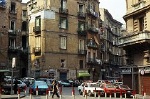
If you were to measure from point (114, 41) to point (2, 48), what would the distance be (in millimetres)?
38154

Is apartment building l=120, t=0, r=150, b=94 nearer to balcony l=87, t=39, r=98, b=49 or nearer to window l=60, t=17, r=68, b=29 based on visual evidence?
window l=60, t=17, r=68, b=29

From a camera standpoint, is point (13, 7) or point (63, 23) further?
point (13, 7)

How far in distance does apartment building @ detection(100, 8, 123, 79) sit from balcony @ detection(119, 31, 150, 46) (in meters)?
31.4

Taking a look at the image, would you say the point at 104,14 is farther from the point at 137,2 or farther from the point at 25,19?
the point at 137,2

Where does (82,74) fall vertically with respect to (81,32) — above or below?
below

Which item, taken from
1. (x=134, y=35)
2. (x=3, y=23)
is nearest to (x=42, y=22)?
(x=3, y=23)

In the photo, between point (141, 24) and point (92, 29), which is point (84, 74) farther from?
point (141, 24)

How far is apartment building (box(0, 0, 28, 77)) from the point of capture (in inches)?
2027

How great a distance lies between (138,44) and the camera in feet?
97.7

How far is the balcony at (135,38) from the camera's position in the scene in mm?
28453

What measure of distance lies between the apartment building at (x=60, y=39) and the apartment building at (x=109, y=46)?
10678 millimetres

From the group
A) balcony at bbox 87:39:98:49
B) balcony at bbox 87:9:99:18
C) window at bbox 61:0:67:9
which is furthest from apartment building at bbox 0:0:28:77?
balcony at bbox 87:9:99:18

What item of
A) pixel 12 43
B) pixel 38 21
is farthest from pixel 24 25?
pixel 38 21

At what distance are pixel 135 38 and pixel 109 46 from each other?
46189 millimetres
